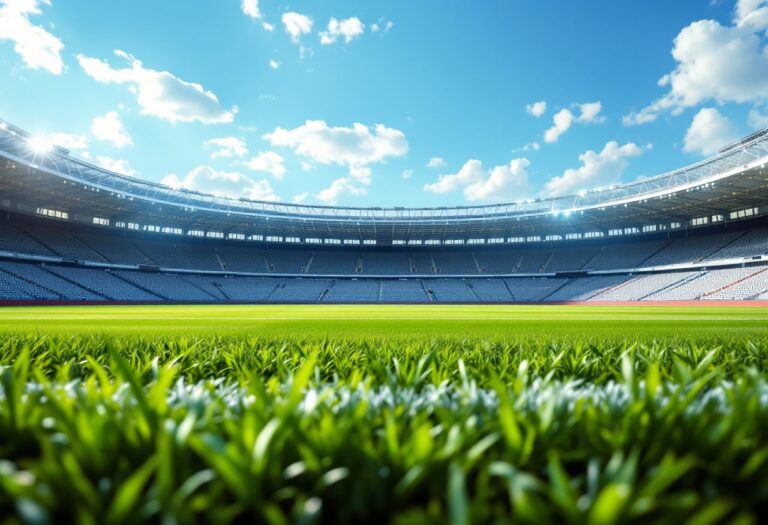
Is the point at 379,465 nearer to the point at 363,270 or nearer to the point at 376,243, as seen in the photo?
the point at 363,270

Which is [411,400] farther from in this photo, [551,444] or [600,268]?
[600,268]

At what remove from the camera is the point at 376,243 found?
67.4 metres

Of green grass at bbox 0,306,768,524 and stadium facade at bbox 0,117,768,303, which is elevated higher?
stadium facade at bbox 0,117,768,303

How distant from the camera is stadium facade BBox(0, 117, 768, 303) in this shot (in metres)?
38.4

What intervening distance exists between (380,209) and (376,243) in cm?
1050

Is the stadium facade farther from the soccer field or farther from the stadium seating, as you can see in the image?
the soccer field

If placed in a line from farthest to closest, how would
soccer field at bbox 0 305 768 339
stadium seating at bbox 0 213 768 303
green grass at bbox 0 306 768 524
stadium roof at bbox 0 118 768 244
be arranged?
stadium seating at bbox 0 213 768 303 → stadium roof at bbox 0 118 768 244 → soccer field at bbox 0 305 768 339 → green grass at bbox 0 306 768 524

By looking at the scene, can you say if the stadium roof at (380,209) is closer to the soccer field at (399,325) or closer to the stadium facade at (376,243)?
the stadium facade at (376,243)

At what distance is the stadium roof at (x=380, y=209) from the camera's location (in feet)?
117

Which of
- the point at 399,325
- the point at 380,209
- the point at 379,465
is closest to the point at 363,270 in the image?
the point at 380,209

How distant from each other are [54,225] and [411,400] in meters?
62.4

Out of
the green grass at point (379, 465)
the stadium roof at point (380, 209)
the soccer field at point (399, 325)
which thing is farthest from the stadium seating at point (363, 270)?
the green grass at point (379, 465)

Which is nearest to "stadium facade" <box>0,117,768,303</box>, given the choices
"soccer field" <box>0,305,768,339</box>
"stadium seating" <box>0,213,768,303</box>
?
"stadium seating" <box>0,213,768,303</box>

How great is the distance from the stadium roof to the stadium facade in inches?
9.0
